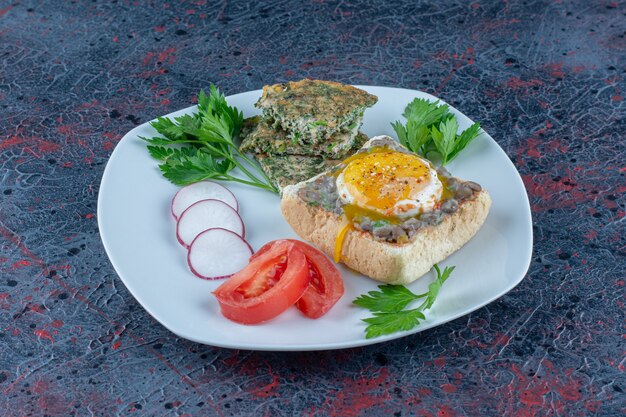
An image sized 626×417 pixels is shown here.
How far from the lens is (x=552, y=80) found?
261 inches

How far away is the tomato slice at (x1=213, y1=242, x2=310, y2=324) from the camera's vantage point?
4.17m

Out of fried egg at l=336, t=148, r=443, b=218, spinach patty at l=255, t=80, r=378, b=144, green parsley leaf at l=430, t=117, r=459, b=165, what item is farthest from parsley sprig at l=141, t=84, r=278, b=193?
green parsley leaf at l=430, t=117, r=459, b=165

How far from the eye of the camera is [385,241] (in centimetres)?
444

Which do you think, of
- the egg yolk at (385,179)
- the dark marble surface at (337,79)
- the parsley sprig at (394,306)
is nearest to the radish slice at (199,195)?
the dark marble surface at (337,79)

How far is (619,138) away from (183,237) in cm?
318

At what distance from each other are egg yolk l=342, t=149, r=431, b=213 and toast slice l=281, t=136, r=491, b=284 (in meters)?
0.16

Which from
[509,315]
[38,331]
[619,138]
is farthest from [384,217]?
[619,138]

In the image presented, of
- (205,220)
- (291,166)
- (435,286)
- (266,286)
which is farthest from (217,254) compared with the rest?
(435,286)

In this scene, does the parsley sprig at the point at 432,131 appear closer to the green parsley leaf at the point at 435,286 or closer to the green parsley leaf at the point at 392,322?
the green parsley leaf at the point at 435,286

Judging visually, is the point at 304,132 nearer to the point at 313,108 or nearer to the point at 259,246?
the point at 313,108

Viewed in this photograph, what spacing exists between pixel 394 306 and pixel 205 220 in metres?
1.26

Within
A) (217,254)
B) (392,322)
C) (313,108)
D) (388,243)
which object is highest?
(313,108)

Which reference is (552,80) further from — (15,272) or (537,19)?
(15,272)

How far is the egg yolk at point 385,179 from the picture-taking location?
4.54 meters
